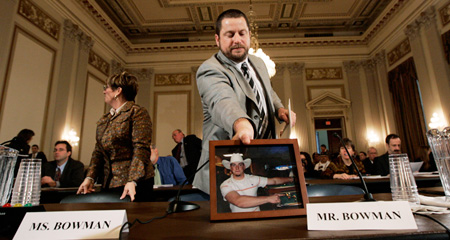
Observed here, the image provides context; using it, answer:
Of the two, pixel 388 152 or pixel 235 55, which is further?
pixel 388 152

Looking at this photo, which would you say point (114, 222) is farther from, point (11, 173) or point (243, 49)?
point (243, 49)

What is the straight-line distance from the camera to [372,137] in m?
8.83

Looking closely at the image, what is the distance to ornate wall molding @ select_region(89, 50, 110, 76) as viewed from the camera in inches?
310

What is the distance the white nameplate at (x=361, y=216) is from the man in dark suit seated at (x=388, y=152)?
11.8 ft

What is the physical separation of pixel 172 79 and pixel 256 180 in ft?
31.1

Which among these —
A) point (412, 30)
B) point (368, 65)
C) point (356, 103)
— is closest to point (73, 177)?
point (412, 30)

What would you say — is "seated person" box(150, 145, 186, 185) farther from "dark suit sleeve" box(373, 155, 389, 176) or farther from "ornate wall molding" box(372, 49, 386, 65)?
"ornate wall molding" box(372, 49, 386, 65)

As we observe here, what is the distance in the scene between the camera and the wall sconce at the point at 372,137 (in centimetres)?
878

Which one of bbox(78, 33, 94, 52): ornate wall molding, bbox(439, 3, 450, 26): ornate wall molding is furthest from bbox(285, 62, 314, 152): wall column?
bbox(78, 33, 94, 52): ornate wall molding

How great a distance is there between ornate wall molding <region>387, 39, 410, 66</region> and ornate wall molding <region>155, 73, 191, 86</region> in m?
6.72

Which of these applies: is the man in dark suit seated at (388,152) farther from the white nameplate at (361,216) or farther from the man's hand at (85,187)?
the man's hand at (85,187)

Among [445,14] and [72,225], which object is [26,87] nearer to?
[72,225]

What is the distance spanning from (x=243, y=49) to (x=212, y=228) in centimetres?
74

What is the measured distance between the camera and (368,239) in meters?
0.50
